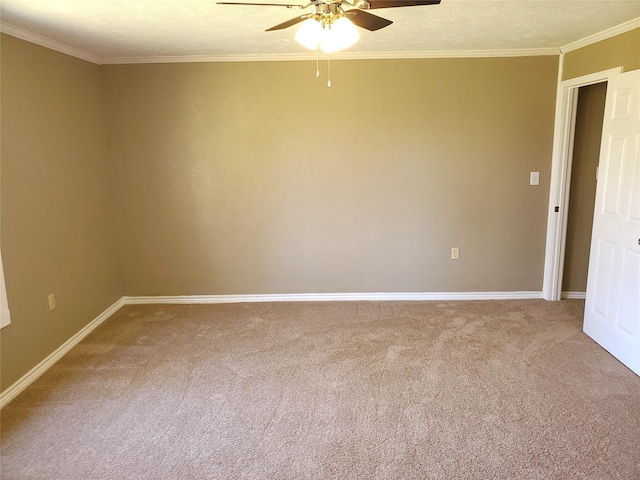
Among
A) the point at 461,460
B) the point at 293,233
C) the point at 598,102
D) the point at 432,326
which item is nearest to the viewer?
the point at 461,460

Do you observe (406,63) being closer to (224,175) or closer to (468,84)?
(468,84)

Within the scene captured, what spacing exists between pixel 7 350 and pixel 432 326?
10.1ft

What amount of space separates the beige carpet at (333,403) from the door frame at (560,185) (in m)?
0.47

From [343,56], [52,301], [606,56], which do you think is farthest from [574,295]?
[52,301]

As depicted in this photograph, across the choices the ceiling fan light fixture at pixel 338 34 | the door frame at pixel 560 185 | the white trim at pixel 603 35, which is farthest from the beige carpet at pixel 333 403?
the white trim at pixel 603 35

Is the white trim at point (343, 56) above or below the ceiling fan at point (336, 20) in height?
above

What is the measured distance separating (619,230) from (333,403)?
2294 millimetres

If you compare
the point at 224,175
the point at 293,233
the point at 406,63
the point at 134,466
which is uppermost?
the point at 406,63

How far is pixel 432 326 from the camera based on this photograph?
383cm

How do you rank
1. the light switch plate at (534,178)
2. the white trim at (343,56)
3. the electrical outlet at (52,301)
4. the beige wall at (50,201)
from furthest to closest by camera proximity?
the light switch plate at (534,178)
the white trim at (343,56)
the electrical outlet at (52,301)
the beige wall at (50,201)

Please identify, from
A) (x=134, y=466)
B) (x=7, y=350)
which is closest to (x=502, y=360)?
Answer: (x=134, y=466)

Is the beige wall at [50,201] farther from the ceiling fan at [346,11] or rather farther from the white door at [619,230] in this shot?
the white door at [619,230]

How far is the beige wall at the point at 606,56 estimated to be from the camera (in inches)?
120

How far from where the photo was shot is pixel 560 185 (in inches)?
162
